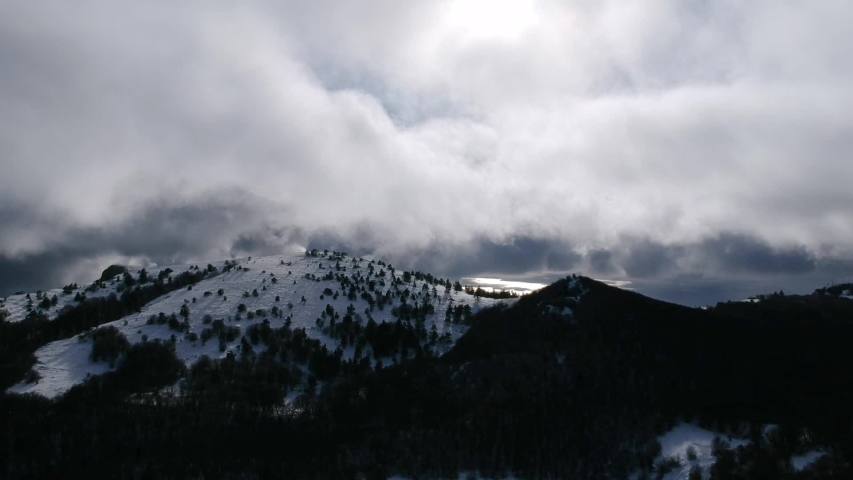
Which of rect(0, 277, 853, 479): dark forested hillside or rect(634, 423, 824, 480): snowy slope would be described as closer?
rect(634, 423, 824, 480): snowy slope

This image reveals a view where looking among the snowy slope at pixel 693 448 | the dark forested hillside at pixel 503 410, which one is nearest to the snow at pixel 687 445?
the snowy slope at pixel 693 448

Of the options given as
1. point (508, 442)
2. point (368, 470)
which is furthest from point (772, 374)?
point (368, 470)

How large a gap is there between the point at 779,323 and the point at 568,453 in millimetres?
103719

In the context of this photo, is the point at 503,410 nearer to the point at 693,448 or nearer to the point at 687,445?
the point at 687,445

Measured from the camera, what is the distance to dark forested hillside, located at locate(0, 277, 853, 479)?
13875 centimetres

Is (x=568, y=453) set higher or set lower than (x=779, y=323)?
lower

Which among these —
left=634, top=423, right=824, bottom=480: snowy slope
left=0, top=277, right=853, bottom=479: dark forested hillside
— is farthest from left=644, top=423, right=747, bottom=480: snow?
left=0, top=277, right=853, bottom=479: dark forested hillside

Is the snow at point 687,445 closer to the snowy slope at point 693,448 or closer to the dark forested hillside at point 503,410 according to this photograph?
the snowy slope at point 693,448

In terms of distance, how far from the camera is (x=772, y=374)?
16662 cm

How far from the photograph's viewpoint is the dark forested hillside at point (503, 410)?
13875cm

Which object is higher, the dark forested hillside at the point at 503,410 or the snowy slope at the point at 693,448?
the dark forested hillside at the point at 503,410

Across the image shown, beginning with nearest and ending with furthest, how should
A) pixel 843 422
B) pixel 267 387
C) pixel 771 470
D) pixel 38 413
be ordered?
pixel 771 470 → pixel 843 422 → pixel 38 413 → pixel 267 387

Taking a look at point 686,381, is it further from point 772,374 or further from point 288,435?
point 288,435

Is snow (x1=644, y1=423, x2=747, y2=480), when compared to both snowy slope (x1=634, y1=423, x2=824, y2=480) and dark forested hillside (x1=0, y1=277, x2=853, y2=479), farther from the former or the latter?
dark forested hillside (x1=0, y1=277, x2=853, y2=479)
